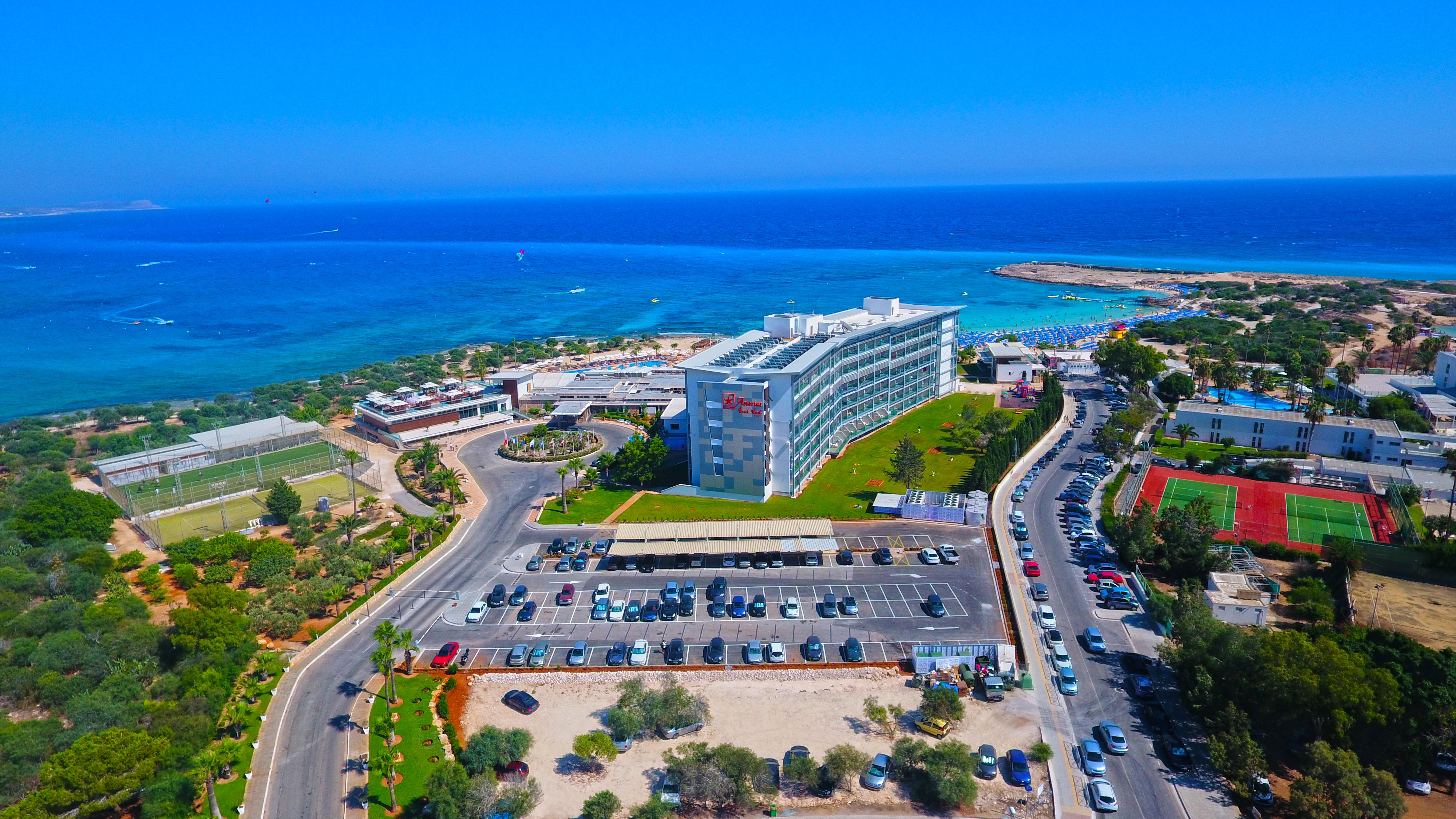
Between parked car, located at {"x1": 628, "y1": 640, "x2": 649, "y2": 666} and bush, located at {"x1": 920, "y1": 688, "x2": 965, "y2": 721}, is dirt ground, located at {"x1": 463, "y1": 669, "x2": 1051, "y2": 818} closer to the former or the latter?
bush, located at {"x1": 920, "y1": 688, "x2": 965, "y2": 721}

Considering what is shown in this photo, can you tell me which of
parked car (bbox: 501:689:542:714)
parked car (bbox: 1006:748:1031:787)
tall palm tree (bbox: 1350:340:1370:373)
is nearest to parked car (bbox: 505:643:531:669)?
parked car (bbox: 501:689:542:714)

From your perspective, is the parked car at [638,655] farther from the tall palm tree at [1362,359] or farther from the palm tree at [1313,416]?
the tall palm tree at [1362,359]

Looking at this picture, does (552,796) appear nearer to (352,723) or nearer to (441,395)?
(352,723)

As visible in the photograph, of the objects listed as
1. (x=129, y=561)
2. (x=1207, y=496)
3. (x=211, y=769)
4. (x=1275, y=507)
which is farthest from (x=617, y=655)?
(x=1275, y=507)

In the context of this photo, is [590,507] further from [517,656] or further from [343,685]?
[343,685]

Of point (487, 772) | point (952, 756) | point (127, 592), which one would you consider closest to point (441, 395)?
point (127, 592)
